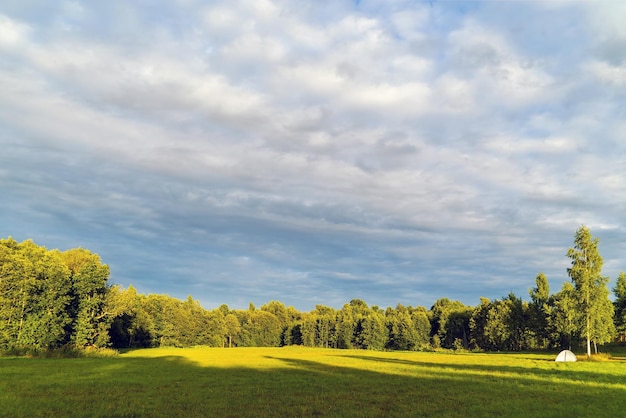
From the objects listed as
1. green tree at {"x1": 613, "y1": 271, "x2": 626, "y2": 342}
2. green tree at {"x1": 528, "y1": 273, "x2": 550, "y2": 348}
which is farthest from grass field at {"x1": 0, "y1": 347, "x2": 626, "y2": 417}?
green tree at {"x1": 528, "y1": 273, "x2": 550, "y2": 348}

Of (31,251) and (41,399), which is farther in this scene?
(31,251)

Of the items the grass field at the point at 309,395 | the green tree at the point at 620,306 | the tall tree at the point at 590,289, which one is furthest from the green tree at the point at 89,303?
the green tree at the point at 620,306

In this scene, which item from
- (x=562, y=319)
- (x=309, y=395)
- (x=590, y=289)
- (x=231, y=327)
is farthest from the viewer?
(x=231, y=327)

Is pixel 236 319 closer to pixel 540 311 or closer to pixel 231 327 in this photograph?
pixel 231 327

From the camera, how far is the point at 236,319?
18988 centimetres

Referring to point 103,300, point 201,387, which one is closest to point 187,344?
point 103,300

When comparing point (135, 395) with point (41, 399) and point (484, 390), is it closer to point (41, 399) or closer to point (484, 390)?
point (41, 399)

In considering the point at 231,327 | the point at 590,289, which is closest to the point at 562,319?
the point at 590,289

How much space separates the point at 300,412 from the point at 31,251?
3255 inches

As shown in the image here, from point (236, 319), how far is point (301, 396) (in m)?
169

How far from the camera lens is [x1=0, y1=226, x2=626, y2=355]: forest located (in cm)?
7425

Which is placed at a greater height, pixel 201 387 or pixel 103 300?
pixel 103 300

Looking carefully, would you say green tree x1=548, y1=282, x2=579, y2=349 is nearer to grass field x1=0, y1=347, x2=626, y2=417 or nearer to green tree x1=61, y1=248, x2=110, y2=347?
grass field x1=0, y1=347, x2=626, y2=417

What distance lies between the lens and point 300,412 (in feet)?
73.4
